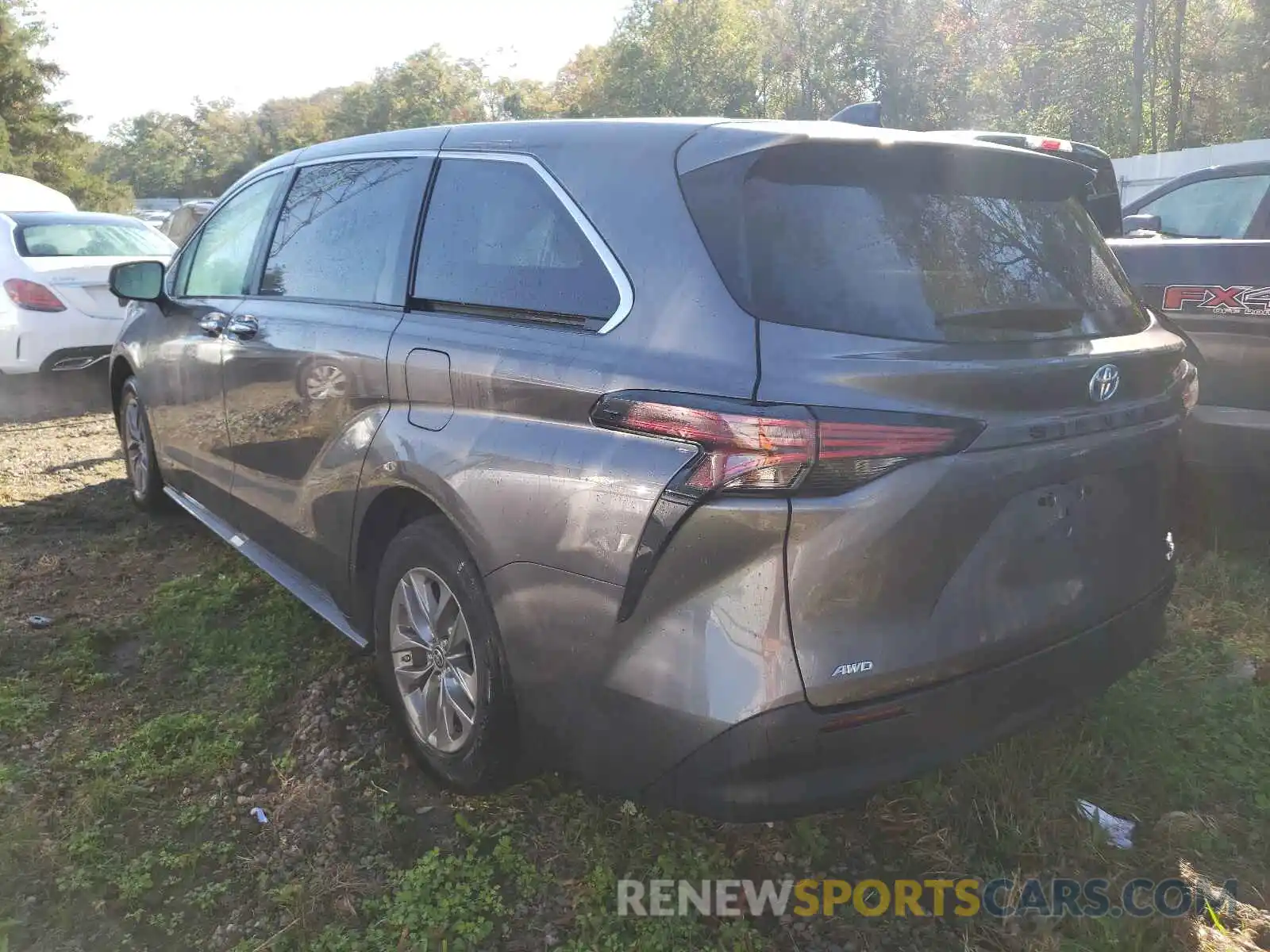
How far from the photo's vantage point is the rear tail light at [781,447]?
1.74 m

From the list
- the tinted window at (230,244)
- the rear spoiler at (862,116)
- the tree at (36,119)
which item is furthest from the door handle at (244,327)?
the tree at (36,119)

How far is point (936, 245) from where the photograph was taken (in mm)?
2088

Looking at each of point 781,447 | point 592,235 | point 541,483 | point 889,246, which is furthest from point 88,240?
point 781,447

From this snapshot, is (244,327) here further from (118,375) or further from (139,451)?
(118,375)

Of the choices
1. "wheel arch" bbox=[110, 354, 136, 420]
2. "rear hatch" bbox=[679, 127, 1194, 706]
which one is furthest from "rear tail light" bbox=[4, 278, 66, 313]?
"rear hatch" bbox=[679, 127, 1194, 706]

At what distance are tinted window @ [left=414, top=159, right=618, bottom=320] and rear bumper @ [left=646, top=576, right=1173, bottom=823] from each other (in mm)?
964

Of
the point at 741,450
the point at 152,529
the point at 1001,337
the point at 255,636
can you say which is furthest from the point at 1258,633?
the point at 152,529

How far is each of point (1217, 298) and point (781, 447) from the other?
107 inches

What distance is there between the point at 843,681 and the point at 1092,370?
0.91 metres

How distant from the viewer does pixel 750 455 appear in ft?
5.77

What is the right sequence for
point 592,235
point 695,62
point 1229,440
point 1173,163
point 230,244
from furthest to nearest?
point 695,62 < point 1173,163 < point 230,244 < point 1229,440 < point 592,235

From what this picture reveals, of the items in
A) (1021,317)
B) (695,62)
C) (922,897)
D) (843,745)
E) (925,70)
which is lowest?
(922,897)

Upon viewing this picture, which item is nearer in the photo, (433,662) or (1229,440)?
(433,662)

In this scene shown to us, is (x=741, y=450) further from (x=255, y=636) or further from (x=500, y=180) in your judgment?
(x=255, y=636)
